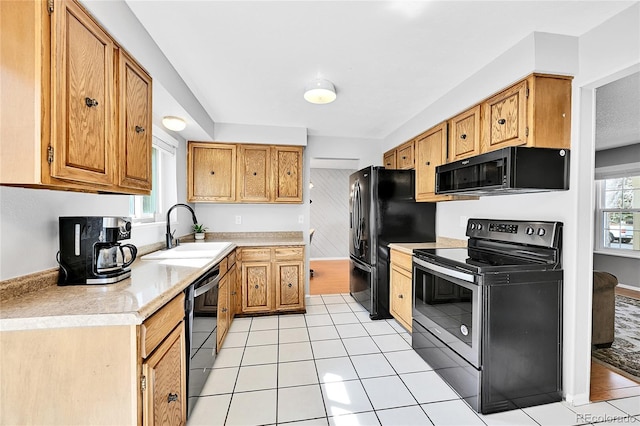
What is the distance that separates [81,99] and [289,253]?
243 cm

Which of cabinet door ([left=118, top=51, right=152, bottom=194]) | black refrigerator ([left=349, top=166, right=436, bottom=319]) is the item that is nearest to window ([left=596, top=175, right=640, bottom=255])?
black refrigerator ([left=349, top=166, right=436, bottom=319])

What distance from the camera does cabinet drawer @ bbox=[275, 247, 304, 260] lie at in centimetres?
330

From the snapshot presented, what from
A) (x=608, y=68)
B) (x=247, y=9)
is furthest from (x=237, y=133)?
(x=608, y=68)

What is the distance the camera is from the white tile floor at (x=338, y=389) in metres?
1.69

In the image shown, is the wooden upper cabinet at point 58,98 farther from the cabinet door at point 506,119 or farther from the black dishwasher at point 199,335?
the cabinet door at point 506,119

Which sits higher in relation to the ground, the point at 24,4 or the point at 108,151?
the point at 24,4

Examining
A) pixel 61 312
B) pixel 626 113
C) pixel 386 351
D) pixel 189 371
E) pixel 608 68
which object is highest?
pixel 626 113

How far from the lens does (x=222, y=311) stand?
98.7 inches

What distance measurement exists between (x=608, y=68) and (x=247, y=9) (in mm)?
2092

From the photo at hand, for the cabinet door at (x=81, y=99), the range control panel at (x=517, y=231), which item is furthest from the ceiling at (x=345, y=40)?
the range control panel at (x=517, y=231)

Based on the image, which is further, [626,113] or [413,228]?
[413,228]

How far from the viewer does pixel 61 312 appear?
3.32 ft

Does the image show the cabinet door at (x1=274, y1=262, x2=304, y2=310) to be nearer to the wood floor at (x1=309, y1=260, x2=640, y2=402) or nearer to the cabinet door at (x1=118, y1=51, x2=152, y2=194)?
the wood floor at (x1=309, y1=260, x2=640, y2=402)

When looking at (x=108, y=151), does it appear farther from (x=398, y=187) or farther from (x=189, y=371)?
(x=398, y=187)
